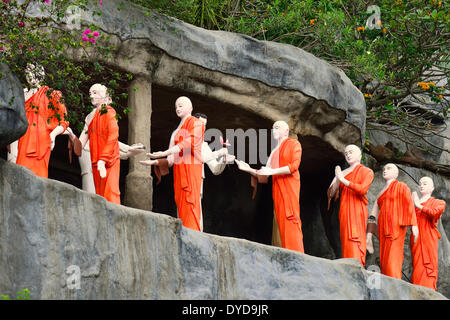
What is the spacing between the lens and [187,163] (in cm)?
1159

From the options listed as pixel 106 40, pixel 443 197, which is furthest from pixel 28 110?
pixel 443 197

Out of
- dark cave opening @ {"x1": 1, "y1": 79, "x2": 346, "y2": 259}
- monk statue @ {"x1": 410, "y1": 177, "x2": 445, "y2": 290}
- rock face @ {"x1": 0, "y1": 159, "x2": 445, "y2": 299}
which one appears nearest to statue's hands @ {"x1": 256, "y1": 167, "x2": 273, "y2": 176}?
rock face @ {"x1": 0, "y1": 159, "x2": 445, "y2": 299}

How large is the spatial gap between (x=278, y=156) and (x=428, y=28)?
5208mm

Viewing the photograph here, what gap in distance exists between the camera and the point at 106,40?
11391mm

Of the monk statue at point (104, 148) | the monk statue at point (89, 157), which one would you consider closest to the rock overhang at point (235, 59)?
the monk statue at point (104, 148)

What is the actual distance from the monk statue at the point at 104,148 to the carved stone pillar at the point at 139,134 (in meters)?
0.52

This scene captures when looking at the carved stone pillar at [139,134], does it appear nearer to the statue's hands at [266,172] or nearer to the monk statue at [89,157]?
the monk statue at [89,157]

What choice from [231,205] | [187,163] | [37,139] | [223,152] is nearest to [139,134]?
[187,163]

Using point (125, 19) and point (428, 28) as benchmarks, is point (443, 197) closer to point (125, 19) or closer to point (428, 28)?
point (428, 28)

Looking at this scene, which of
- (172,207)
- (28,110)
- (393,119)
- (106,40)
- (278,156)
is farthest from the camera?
(393,119)

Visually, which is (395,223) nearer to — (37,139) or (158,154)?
(158,154)

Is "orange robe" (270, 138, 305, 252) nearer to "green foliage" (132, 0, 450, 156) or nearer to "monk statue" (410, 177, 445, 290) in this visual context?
"green foliage" (132, 0, 450, 156)

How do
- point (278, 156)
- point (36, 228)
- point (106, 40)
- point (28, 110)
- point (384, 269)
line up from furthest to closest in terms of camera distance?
point (384, 269), point (278, 156), point (106, 40), point (28, 110), point (36, 228)

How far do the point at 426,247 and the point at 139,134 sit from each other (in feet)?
15.4
